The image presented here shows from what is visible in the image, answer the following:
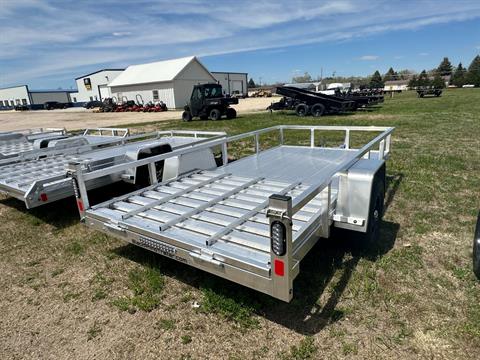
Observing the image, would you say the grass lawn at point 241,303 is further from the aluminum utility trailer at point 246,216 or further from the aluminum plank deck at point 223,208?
the aluminum plank deck at point 223,208

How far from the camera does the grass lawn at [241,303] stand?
7.72 feet

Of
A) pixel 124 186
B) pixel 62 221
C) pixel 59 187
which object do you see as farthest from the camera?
pixel 124 186

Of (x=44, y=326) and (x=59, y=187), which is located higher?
(x=59, y=187)

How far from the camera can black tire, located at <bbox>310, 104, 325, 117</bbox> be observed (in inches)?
706

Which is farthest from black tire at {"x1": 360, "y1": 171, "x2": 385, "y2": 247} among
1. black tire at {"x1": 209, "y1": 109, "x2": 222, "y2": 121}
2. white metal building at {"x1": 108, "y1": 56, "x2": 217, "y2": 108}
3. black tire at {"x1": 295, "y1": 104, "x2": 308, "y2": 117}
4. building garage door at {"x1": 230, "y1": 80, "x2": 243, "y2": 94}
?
building garage door at {"x1": 230, "y1": 80, "x2": 243, "y2": 94}

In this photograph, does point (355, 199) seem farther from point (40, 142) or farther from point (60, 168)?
point (40, 142)

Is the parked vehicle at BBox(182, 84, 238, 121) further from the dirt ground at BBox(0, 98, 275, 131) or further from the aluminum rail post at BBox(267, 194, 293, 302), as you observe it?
the aluminum rail post at BBox(267, 194, 293, 302)

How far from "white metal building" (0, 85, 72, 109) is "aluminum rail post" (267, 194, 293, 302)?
74874 millimetres

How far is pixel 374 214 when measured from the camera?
3.26 m

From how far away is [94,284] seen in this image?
319 centimetres

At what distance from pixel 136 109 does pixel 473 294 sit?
114 ft

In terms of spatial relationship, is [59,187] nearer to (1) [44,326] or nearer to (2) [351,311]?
(1) [44,326]

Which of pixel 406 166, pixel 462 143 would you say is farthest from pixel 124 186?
pixel 462 143

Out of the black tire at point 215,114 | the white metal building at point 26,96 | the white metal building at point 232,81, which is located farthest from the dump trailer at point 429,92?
the white metal building at point 26,96
